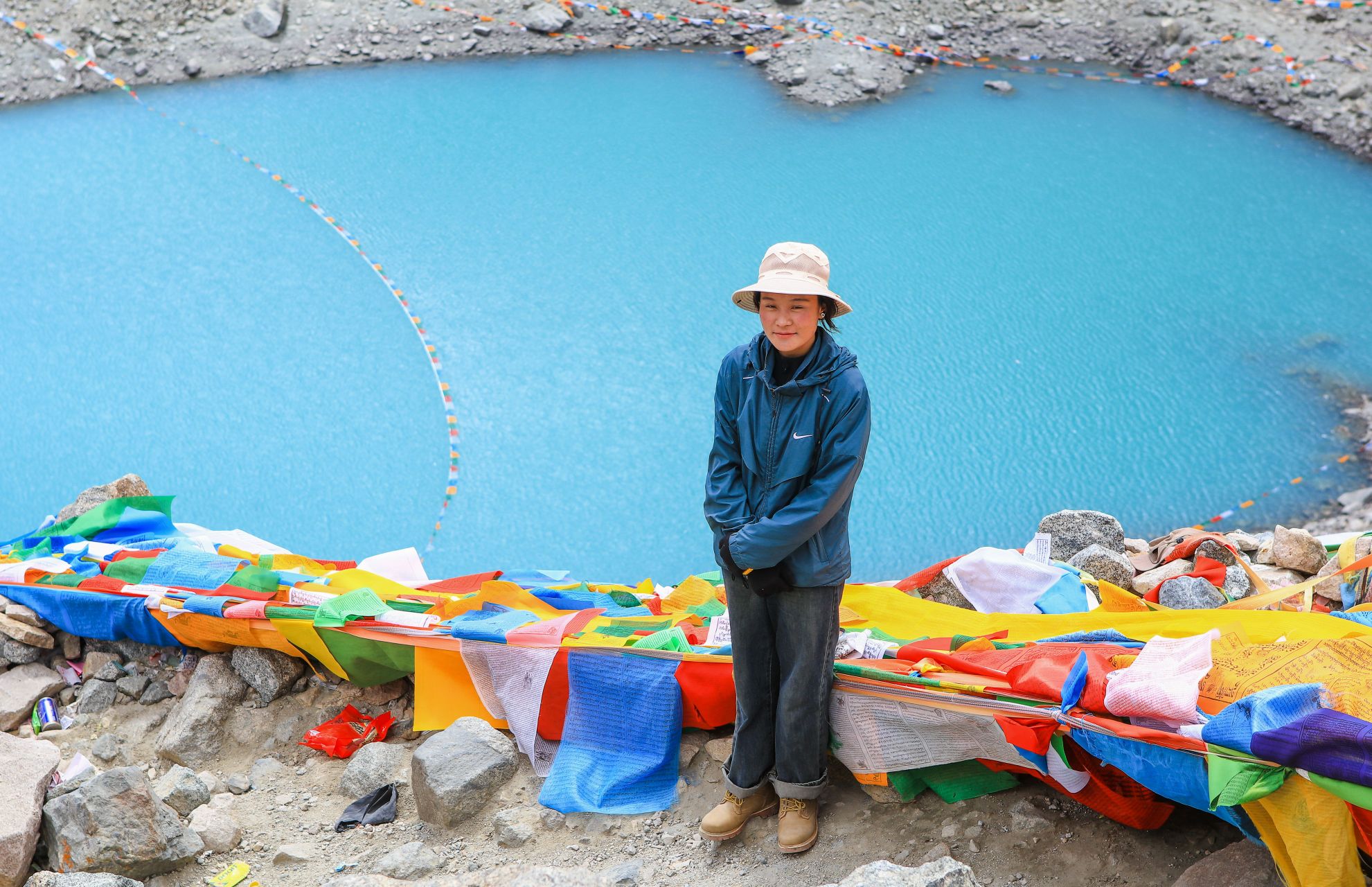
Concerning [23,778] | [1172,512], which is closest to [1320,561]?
[1172,512]

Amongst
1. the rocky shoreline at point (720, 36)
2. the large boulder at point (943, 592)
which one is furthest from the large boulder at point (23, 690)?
the rocky shoreline at point (720, 36)

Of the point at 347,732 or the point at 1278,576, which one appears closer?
the point at 347,732

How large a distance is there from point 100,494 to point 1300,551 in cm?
393

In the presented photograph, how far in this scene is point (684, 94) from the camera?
7.86 meters

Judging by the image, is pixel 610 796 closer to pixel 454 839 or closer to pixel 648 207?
pixel 454 839

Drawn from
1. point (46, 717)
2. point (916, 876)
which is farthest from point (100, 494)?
point (916, 876)

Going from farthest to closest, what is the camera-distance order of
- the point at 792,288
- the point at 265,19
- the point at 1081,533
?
the point at 265,19 < the point at 1081,533 < the point at 792,288

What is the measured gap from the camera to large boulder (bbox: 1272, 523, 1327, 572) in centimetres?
318

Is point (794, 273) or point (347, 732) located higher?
point (794, 273)

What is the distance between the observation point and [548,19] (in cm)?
848

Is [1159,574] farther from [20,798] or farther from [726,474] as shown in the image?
[20,798]

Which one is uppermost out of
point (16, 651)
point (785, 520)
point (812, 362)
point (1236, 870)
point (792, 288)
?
point (792, 288)

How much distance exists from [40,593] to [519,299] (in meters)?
3.13

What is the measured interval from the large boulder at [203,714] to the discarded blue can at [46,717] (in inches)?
12.5
